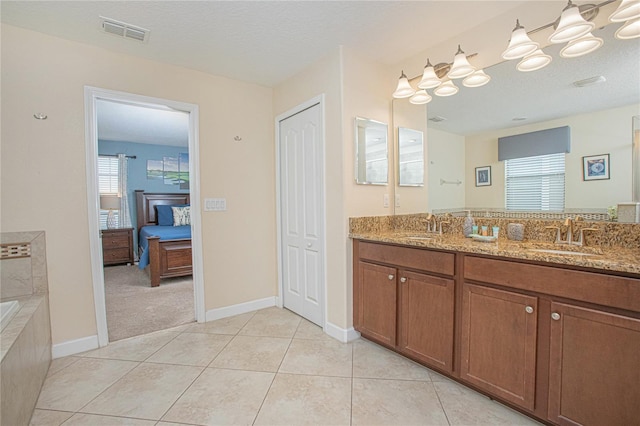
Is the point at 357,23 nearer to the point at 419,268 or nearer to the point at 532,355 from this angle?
the point at 419,268

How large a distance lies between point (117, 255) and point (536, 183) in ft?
21.1

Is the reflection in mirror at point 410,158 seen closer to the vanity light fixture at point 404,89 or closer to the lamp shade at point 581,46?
the vanity light fixture at point 404,89

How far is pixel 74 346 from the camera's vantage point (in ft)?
7.47

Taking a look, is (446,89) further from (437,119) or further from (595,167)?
(595,167)

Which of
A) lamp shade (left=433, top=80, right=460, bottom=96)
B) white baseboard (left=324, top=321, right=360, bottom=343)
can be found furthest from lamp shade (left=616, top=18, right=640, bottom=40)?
white baseboard (left=324, top=321, right=360, bottom=343)

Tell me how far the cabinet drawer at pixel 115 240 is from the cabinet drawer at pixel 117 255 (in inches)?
3.0

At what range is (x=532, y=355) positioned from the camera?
143cm

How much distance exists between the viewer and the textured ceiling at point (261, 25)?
73.6 inches

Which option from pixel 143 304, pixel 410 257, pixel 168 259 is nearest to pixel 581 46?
pixel 410 257

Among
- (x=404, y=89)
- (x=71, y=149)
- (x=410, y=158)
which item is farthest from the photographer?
(x=410, y=158)

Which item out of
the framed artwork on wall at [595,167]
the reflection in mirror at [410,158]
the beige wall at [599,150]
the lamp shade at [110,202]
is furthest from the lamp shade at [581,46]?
the lamp shade at [110,202]

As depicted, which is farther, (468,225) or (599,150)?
(468,225)

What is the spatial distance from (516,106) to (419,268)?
4.24 ft

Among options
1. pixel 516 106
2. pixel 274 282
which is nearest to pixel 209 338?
pixel 274 282
